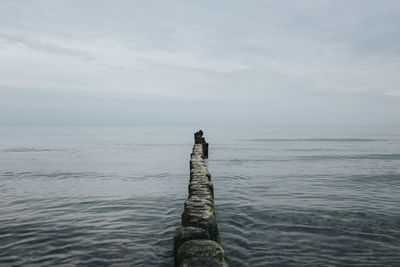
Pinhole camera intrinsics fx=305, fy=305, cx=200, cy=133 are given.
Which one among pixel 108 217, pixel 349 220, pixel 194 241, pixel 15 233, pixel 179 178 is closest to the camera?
pixel 194 241

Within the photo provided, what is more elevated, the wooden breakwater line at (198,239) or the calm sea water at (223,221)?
the wooden breakwater line at (198,239)

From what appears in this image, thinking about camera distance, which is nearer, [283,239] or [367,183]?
[283,239]

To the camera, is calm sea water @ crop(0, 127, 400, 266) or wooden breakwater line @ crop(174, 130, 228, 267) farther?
calm sea water @ crop(0, 127, 400, 266)

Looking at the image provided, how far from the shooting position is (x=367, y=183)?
48.3ft

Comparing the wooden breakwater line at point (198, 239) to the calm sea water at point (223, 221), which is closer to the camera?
the wooden breakwater line at point (198, 239)

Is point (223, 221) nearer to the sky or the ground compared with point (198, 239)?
nearer to the ground

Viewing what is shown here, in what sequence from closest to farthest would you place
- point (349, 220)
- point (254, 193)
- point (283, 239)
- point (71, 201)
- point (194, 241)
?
point (194, 241)
point (283, 239)
point (349, 220)
point (71, 201)
point (254, 193)

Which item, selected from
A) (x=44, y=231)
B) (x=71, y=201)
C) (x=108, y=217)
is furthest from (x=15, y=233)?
(x=71, y=201)

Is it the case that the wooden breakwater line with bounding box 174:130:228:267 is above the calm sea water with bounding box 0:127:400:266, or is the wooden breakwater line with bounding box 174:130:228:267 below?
above

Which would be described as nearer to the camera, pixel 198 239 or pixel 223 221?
pixel 198 239

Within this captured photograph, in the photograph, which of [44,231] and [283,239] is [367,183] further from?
[44,231]

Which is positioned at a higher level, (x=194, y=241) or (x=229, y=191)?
(x=194, y=241)

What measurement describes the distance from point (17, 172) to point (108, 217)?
47.0 feet

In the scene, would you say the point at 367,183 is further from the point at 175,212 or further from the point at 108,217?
the point at 108,217
